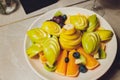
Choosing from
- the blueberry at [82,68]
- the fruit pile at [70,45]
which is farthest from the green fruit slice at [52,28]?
the blueberry at [82,68]

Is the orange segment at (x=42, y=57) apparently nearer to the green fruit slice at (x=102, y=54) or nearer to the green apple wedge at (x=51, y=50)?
the green apple wedge at (x=51, y=50)

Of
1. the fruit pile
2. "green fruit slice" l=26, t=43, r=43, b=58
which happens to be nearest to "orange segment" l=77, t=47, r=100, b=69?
the fruit pile

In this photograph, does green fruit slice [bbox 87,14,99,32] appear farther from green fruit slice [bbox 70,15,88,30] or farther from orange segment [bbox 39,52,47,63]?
orange segment [bbox 39,52,47,63]

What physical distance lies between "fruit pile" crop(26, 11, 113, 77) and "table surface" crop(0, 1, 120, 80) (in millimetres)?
60

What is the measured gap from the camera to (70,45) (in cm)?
57

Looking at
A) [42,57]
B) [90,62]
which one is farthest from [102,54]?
[42,57]

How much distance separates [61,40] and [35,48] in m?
0.07

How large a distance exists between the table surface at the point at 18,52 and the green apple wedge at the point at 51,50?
0.28 ft

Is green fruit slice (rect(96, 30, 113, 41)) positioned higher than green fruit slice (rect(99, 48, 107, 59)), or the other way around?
green fruit slice (rect(96, 30, 113, 41))

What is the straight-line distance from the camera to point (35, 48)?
58cm

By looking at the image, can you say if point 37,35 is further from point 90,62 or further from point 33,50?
point 90,62

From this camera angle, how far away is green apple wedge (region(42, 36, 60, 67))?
550 mm

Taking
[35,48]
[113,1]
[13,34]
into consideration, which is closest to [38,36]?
[35,48]

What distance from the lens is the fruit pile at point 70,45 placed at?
56 centimetres
